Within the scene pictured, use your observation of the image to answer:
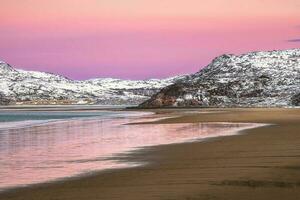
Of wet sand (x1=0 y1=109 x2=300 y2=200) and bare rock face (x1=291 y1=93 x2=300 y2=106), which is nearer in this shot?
wet sand (x1=0 y1=109 x2=300 y2=200)

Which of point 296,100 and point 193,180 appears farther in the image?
point 296,100

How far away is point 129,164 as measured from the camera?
22.5m

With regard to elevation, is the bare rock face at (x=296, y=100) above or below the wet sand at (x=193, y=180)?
above

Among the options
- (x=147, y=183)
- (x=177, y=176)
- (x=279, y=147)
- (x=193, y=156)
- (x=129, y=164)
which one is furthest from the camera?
(x=279, y=147)

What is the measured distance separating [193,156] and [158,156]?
158 centimetres

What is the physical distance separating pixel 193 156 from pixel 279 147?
4.89 m

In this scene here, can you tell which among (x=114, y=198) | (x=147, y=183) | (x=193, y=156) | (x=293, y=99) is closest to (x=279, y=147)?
(x=193, y=156)

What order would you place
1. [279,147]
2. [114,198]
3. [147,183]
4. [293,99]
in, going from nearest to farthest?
[114,198] → [147,183] → [279,147] → [293,99]

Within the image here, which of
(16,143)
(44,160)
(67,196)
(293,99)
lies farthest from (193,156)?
(293,99)

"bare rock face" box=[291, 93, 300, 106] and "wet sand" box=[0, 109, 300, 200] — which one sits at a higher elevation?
"bare rock face" box=[291, 93, 300, 106]

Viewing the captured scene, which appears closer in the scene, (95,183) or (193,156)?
(95,183)

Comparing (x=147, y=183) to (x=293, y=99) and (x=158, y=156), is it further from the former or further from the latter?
(x=293, y=99)

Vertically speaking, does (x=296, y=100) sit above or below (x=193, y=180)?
above

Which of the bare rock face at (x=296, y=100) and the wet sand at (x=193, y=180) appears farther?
the bare rock face at (x=296, y=100)
